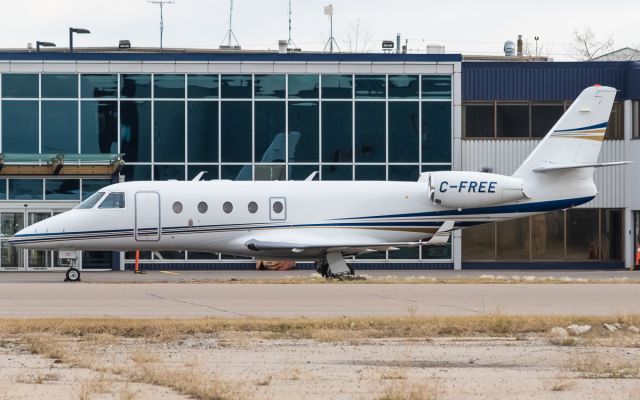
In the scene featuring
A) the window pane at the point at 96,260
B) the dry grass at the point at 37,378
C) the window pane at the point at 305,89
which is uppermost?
the window pane at the point at 305,89

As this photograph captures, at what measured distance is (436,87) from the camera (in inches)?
1790

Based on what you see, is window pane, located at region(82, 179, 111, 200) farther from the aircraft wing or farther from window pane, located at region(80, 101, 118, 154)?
the aircraft wing

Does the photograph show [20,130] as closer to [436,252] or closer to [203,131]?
[203,131]

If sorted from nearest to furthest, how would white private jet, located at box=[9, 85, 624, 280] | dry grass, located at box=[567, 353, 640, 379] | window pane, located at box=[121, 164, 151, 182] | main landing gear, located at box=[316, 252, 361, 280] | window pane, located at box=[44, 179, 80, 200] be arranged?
dry grass, located at box=[567, 353, 640, 379]
white private jet, located at box=[9, 85, 624, 280]
main landing gear, located at box=[316, 252, 361, 280]
window pane, located at box=[44, 179, 80, 200]
window pane, located at box=[121, 164, 151, 182]

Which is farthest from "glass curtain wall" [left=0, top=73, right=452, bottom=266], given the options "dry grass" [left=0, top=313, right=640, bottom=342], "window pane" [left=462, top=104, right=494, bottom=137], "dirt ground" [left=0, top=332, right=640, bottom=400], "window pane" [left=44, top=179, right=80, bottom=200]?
"dirt ground" [left=0, top=332, right=640, bottom=400]

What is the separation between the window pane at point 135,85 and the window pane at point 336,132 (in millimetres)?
6518

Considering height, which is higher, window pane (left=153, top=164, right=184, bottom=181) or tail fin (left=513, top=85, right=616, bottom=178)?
tail fin (left=513, top=85, right=616, bottom=178)

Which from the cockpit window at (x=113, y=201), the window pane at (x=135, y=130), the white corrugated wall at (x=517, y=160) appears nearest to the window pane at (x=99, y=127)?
the window pane at (x=135, y=130)

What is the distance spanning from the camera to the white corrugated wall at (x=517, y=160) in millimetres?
46125

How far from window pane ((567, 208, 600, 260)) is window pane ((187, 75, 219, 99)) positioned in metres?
14.4

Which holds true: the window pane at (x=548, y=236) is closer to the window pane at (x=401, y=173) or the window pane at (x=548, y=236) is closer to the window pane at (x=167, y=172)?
the window pane at (x=401, y=173)

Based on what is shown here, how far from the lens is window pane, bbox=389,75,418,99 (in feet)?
149

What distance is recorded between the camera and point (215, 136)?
A: 45000 mm

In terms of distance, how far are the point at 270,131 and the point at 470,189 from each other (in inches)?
482
